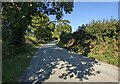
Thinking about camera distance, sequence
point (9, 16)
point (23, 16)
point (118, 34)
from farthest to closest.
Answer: point (118, 34) < point (23, 16) < point (9, 16)

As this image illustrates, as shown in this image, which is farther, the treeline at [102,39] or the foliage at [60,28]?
the foliage at [60,28]

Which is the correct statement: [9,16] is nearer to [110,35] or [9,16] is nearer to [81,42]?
[110,35]

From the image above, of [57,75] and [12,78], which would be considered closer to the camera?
[12,78]

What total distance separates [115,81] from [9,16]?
5.66 meters

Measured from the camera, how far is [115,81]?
11555 mm

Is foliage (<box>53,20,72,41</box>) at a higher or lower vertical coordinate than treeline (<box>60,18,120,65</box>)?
higher

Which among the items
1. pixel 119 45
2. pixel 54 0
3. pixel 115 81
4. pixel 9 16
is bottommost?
pixel 115 81

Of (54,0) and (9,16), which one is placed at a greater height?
(54,0)

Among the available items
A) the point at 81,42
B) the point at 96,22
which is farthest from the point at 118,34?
the point at 81,42

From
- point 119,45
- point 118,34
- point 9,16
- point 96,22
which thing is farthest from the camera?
point 96,22

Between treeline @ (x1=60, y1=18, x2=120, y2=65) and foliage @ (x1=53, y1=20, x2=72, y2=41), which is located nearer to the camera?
treeline @ (x1=60, y1=18, x2=120, y2=65)

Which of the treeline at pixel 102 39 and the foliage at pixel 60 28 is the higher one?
the foliage at pixel 60 28

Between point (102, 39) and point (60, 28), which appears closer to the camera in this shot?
point (102, 39)

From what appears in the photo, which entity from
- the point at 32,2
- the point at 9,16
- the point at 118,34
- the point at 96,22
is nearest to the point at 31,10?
the point at 32,2
